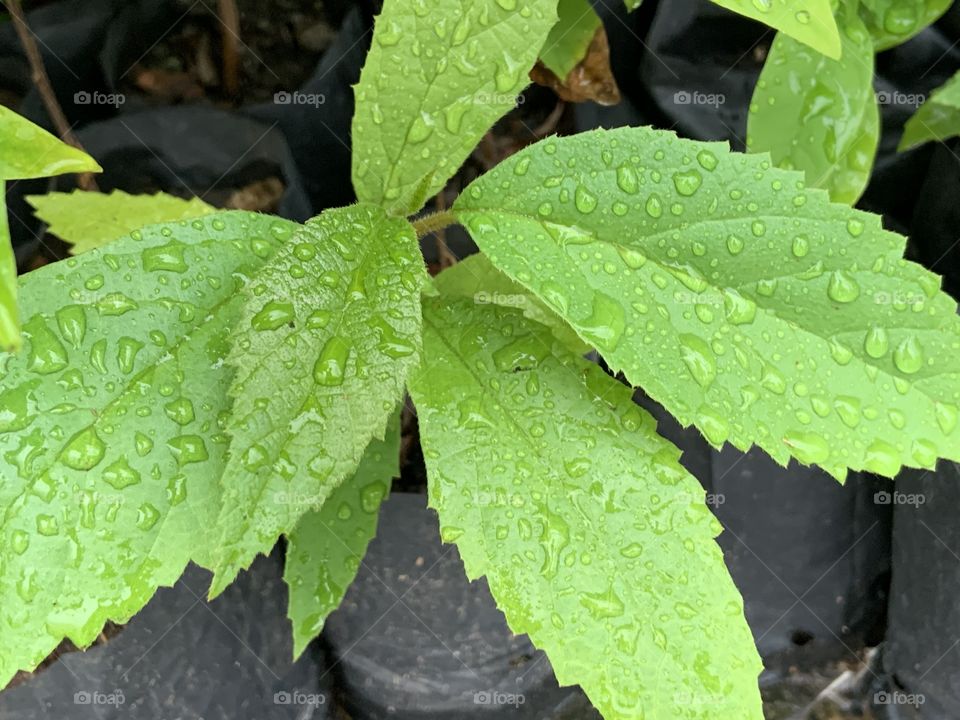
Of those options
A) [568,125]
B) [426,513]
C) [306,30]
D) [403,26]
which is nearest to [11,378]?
[403,26]

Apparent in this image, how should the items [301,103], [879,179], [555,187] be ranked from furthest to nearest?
[879,179] < [301,103] < [555,187]

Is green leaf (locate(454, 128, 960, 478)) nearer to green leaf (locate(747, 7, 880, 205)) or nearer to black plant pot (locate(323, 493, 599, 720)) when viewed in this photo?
green leaf (locate(747, 7, 880, 205))

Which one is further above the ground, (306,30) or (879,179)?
(306,30)

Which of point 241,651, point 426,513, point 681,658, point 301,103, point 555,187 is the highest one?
point 555,187

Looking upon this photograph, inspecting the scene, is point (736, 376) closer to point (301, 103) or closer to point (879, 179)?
point (301, 103)

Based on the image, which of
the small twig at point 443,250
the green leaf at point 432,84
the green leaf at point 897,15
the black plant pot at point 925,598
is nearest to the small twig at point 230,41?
the small twig at point 443,250

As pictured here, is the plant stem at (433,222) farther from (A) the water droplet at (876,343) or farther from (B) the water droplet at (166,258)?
(A) the water droplet at (876,343)

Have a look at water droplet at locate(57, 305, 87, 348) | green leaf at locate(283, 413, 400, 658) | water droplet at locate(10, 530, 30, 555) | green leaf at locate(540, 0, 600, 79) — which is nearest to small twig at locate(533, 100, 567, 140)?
green leaf at locate(540, 0, 600, 79)
